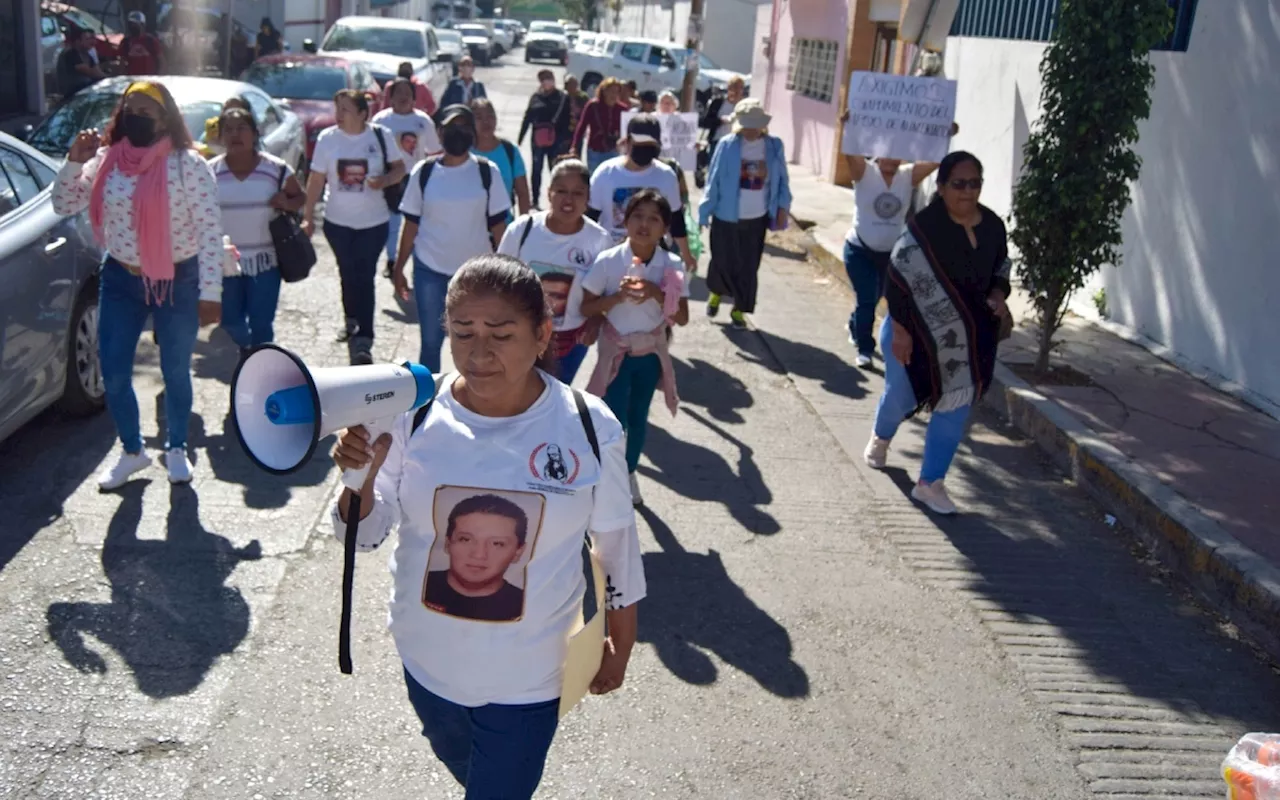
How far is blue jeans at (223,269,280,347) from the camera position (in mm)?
7500

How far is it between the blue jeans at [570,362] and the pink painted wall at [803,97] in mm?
13632

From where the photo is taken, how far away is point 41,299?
6.38 metres

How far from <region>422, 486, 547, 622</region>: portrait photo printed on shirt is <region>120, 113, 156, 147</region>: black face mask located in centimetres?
367

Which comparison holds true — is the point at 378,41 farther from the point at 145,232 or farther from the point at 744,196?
the point at 145,232

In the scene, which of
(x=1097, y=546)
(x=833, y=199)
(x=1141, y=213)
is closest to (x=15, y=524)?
(x=1097, y=546)

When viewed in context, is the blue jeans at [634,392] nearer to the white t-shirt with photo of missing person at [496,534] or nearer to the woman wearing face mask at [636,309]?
the woman wearing face mask at [636,309]

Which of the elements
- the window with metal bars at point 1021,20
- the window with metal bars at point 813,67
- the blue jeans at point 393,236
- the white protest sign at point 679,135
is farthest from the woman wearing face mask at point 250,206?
the window with metal bars at point 813,67

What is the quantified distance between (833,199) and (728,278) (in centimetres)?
839

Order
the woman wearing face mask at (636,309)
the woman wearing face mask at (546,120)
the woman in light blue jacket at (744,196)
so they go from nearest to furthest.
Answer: the woman wearing face mask at (636,309) < the woman in light blue jacket at (744,196) < the woman wearing face mask at (546,120)

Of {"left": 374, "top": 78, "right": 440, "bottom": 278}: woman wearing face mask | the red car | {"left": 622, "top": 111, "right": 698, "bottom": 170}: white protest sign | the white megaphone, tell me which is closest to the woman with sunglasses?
the white megaphone

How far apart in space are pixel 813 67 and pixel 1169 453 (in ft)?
53.8

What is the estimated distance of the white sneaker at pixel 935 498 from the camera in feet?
22.4

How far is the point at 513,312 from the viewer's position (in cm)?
286

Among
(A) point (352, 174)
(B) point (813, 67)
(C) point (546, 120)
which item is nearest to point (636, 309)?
(A) point (352, 174)
